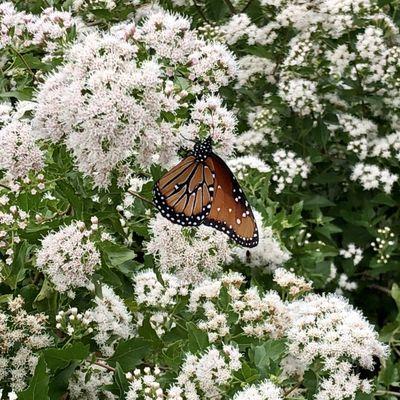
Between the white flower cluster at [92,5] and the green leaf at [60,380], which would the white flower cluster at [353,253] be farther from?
the green leaf at [60,380]

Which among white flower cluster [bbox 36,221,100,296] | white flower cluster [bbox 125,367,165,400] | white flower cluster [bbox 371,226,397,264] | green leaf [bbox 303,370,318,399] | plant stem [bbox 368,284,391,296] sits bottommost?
plant stem [bbox 368,284,391,296]

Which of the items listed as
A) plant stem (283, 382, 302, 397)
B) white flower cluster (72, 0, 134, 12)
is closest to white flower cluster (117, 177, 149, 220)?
plant stem (283, 382, 302, 397)

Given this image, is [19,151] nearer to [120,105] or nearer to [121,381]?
[120,105]

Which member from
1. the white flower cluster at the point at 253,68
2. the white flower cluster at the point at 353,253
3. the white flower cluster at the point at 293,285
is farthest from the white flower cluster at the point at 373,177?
the white flower cluster at the point at 293,285

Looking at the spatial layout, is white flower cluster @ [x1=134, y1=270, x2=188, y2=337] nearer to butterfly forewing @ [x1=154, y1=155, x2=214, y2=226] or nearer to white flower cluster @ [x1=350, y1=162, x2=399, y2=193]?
butterfly forewing @ [x1=154, y1=155, x2=214, y2=226]

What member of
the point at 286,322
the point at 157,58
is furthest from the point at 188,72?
the point at 286,322

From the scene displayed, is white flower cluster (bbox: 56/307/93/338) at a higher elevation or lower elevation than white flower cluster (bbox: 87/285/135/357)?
higher
